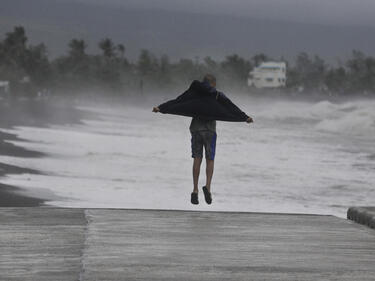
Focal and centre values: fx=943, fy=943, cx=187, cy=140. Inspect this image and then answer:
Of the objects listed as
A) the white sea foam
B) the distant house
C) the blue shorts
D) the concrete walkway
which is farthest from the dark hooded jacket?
the distant house

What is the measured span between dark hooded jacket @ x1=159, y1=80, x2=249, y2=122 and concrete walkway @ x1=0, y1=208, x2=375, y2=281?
1.42 m

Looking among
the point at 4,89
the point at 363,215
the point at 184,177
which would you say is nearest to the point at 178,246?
the point at 363,215

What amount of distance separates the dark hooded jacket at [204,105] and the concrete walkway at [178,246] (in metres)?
1.42

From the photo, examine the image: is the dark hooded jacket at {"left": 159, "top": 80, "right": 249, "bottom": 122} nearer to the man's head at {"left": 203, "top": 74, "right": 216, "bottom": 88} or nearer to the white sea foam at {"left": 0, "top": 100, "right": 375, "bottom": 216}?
the man's head at {"left": 203, "top": 74, "right": 216, "bottom": 88}

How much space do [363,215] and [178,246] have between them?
2.75m

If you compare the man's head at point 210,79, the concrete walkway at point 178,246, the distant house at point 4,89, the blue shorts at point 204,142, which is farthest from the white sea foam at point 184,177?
the distant house at point 4,89

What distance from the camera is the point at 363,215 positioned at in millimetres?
10000

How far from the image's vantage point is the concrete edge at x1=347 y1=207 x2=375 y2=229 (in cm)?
971

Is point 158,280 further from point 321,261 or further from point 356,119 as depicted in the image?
point 356,119

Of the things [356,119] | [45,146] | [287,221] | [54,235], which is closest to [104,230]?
[54,235]

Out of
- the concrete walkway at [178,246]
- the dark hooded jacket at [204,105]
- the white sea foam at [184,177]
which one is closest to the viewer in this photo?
the concrete walkway at [178,246]

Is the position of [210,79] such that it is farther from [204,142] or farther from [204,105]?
[204,142]

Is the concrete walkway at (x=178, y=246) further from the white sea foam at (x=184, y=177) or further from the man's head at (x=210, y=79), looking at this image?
the white sea foam at (x=184, y=177)

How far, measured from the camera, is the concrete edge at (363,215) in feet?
31.9
